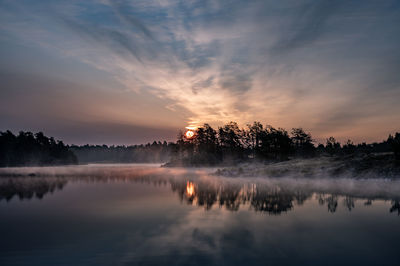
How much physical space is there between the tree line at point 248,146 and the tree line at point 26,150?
105244 mm

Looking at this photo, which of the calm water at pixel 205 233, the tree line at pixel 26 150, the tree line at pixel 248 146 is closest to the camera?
the calm water at pixel 205 233

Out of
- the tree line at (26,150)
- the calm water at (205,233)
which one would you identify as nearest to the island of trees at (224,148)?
the tree line at (26,150)

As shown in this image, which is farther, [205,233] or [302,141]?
[302,141]

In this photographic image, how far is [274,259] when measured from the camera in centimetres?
1073

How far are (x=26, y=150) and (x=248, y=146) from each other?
15810cm

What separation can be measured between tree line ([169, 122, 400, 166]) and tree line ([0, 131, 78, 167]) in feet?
345

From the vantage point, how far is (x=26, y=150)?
179250 millimetres

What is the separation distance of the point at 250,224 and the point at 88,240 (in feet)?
33.0

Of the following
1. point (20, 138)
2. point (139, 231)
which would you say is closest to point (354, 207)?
point (139, 231)

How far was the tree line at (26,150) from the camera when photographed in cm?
16825

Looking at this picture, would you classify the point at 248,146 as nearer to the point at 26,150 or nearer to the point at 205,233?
the point at 205,233

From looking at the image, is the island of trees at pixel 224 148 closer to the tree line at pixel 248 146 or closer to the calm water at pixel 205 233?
the tree line at pixel 248 146

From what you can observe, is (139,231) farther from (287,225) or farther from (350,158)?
(350,158)

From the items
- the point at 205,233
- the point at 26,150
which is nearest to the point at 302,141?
the point at 205,233
